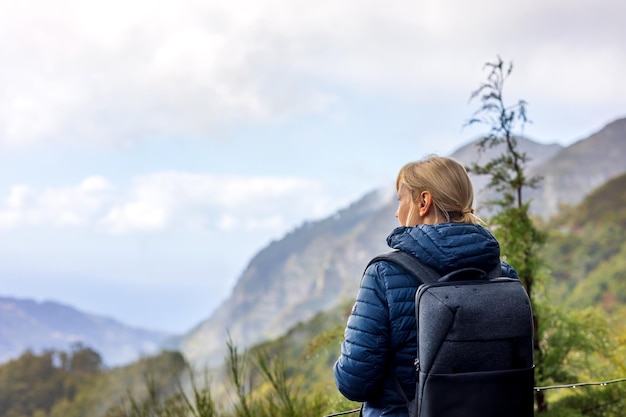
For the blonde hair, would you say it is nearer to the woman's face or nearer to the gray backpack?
the woman's face

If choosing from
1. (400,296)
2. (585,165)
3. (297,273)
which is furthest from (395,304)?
(297,273)

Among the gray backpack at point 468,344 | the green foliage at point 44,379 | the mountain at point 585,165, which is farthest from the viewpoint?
the mountain at point 585,165

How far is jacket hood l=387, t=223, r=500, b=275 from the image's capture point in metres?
1.91

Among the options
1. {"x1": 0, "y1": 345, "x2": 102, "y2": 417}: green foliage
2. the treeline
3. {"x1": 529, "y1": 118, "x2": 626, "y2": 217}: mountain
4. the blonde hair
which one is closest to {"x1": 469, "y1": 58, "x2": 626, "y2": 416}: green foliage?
the blonde hair

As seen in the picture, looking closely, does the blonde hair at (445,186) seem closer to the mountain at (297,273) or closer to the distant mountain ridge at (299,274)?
the distant mountain ridge at (299,274)

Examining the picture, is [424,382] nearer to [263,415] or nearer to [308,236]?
[263,415]

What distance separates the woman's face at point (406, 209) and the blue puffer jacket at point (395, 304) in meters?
0.09

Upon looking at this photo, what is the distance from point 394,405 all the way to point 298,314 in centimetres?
11022

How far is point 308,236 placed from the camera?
142375 millimetres

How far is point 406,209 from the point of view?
6.82ft

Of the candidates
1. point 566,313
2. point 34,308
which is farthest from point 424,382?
point 34,308

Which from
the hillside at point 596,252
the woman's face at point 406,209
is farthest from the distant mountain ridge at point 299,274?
the woman's face at point 406,209

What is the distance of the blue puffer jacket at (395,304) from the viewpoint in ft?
6.28

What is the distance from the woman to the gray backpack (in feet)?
0.10
